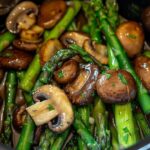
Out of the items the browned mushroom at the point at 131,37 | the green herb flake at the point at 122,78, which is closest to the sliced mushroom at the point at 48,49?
the browned mushroom at the point at 131,37

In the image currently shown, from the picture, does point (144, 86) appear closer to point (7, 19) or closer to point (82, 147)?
point (82, 147)

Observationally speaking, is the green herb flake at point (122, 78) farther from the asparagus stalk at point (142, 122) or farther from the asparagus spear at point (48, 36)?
the asparagus spear at point (48, 36)

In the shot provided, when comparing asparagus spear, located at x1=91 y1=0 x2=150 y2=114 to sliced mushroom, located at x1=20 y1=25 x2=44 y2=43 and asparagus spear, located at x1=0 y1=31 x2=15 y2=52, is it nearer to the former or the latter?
sliced mushroom, located at x1=20 y1=25 x2=44 y2=43

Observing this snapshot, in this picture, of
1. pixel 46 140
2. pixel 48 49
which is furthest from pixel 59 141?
pixel 48 49

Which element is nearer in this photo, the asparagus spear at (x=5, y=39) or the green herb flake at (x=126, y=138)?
the green herb flake at (x=126, y=138)

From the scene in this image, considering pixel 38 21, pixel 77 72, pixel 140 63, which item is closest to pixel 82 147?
pixel 77 72

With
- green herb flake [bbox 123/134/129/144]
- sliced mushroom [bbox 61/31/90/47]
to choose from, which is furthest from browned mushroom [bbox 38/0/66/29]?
green herb flake [bbox 123/134/129/144]
